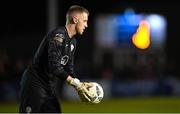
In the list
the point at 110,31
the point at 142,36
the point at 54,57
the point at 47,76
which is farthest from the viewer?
the point at 110,31

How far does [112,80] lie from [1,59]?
14.7 feet

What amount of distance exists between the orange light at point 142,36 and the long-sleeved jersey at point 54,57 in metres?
29.4

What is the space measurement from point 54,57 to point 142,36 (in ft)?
98.1

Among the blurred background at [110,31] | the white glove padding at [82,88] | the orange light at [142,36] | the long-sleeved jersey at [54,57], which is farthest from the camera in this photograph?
the blurred background at [110,31]

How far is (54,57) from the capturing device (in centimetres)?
750

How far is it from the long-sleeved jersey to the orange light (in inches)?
1158

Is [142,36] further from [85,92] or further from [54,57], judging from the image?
[54,57]

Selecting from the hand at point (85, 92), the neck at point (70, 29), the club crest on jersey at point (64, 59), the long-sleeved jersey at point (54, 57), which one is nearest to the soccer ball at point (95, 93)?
the hand at point (85, 92)

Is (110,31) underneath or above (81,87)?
underneath

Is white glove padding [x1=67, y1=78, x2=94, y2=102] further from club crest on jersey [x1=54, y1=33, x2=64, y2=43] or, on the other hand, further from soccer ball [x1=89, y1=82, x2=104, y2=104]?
club crest on jersey [x1=54, y1=33, x2=64, y2=43]

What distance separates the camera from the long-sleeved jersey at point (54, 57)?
7.51 meters

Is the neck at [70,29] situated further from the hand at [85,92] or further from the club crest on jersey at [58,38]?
the hand at [85,92]

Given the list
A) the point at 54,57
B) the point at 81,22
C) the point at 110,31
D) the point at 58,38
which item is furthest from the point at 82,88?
the point at 110,31

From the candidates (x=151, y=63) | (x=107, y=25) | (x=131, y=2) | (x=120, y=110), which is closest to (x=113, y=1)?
(x=131, y=2)
